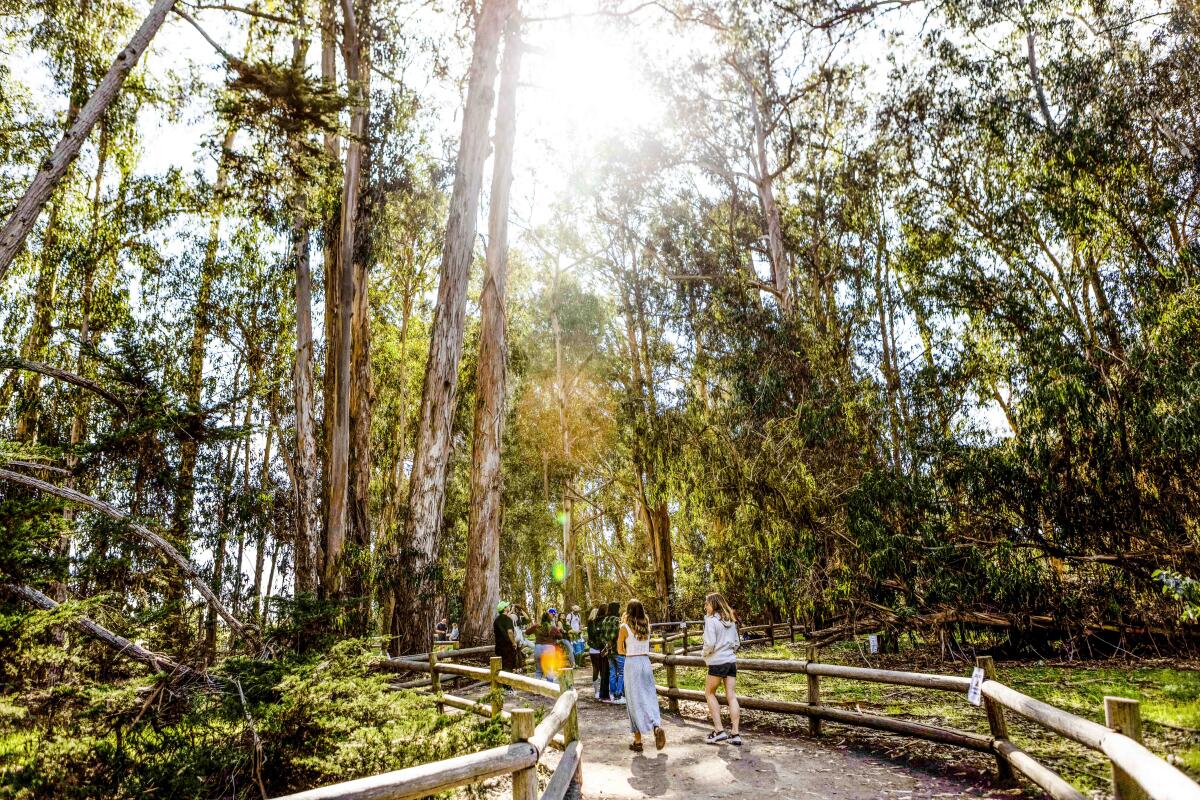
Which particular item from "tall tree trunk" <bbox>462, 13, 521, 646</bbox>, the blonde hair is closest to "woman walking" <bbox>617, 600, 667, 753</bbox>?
the blonde hair

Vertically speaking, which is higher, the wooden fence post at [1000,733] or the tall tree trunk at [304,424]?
the tall tree trunk at [304,424]

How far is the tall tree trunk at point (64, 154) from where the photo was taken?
18.0 feet

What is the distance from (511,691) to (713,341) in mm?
11772

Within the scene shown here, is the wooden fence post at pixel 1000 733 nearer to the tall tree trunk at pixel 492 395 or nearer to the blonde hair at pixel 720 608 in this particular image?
the blonde hair at pixel 720 608

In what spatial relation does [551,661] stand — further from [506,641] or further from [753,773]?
[753,773]

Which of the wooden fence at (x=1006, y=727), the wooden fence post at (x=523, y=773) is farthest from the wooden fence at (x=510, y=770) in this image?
the wooden fence at (x=1006, y=727)

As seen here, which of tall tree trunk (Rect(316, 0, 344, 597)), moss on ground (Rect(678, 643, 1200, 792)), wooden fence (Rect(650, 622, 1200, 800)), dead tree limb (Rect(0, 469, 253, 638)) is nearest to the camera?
wooden fence (Rect(650, 622, 1200, 800))

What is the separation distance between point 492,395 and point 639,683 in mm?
8215

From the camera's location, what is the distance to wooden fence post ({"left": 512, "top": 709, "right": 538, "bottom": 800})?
2952 millimetres

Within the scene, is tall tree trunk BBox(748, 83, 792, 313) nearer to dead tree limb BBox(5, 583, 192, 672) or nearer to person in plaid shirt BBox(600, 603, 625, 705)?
person in plaid shirt BBox(600, 603, 625, 705)

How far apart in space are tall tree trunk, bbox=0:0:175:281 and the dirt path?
6208mm

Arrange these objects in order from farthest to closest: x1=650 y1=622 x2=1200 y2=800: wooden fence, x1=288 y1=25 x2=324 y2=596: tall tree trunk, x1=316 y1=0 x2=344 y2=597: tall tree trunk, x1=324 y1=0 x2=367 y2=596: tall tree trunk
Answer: x1=288 y1=25 x2=324 y2=596: tall tree trunk
x1=316 y1=0 x2=344 y2=597: tall tree trunk
x1=324 y1=0 x2=367 y2=596: tall tree trunk
x1=650 y1=622 x2=1200 y2=800: wooden fence

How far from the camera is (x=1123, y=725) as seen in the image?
8.46 ft

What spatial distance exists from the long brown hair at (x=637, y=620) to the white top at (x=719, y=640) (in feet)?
1.78
